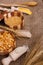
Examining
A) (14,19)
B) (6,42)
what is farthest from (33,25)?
(6,42)

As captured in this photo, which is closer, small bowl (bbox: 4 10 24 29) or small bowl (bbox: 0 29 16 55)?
small bowl (bbox: 0 29 16 55)

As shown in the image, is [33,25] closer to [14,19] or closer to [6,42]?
[14,19]

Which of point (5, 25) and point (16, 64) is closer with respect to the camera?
point (16, 64)

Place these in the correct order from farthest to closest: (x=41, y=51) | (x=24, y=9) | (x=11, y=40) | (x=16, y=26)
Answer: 1. (x=24, y=9)
2. (x=16, y=26)
3. (x=11, y=40)
4. (x=41, y=51)

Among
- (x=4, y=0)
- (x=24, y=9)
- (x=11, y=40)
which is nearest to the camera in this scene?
(x=11, y=40)

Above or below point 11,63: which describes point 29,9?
above

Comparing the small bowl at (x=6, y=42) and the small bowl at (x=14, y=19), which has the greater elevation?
the small bowl at (x=14, y=19)

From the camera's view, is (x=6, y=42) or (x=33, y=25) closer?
(x=6, y=42)

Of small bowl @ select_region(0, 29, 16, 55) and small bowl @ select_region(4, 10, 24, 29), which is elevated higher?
small bowl @ select_region(4, 10, 24, 29)

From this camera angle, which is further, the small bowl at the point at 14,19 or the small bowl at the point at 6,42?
the small bowl at the point at 14,19

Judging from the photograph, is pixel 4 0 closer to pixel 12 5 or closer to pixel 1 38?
pixel 12 5

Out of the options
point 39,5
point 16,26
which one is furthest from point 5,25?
point 39,5
